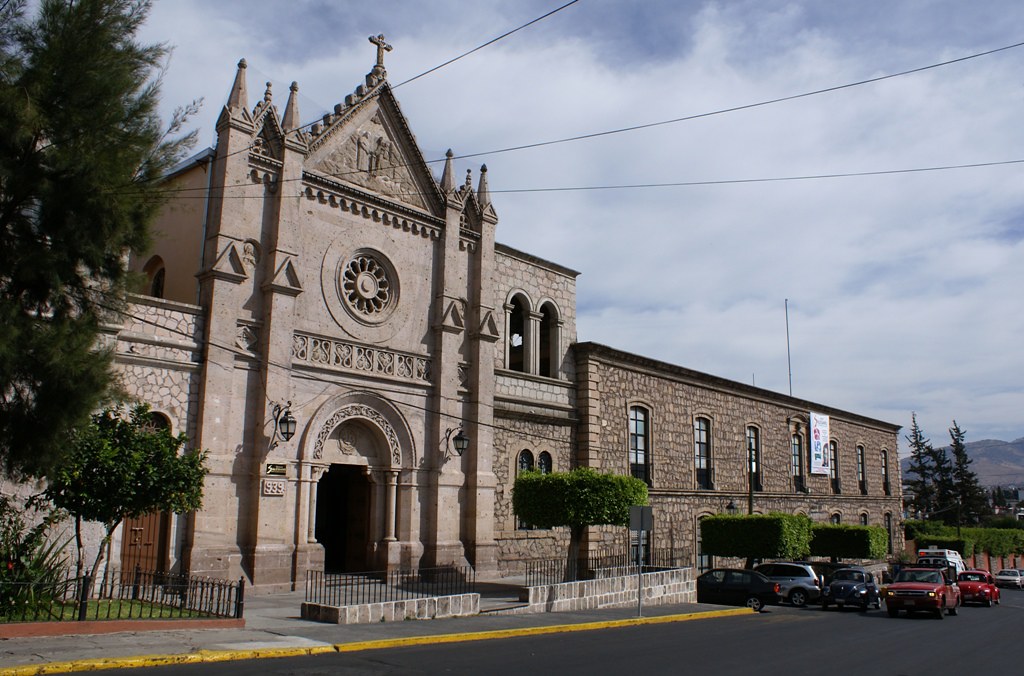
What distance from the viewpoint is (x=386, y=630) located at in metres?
14.3

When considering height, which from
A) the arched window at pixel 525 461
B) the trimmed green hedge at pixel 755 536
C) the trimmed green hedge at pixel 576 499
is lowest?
the trimmed green hedge at pixel 755 536

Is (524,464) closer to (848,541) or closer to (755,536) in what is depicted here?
(755,536)

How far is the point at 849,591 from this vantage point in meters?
25.8

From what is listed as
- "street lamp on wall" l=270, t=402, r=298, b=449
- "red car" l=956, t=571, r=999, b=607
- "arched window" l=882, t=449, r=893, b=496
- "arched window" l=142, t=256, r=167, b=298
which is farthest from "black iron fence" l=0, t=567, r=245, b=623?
"arched window" l=882, t=449, r=893, b=496

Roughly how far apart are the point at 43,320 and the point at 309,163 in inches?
415

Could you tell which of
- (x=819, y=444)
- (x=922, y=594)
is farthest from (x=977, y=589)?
(x=819, y=444)

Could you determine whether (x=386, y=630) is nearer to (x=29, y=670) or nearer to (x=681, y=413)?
(x=29, y=670)

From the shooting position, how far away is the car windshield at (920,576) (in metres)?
24.9

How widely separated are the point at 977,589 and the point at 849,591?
8540 mm

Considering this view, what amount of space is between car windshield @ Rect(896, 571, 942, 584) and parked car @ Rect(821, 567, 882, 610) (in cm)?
117

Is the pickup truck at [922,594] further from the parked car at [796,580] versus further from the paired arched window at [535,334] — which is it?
the paired arched window at [535,334]

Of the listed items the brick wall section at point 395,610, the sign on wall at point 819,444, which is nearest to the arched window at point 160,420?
the brick wall section at point 395,610

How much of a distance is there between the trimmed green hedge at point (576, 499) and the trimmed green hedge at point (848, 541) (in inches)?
704

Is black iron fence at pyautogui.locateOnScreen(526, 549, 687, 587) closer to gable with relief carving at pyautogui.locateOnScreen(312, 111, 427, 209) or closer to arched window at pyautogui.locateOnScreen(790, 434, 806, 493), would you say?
gable with relief carving at pyautogui.locateOnScreen(312, 111, 427, 209)
